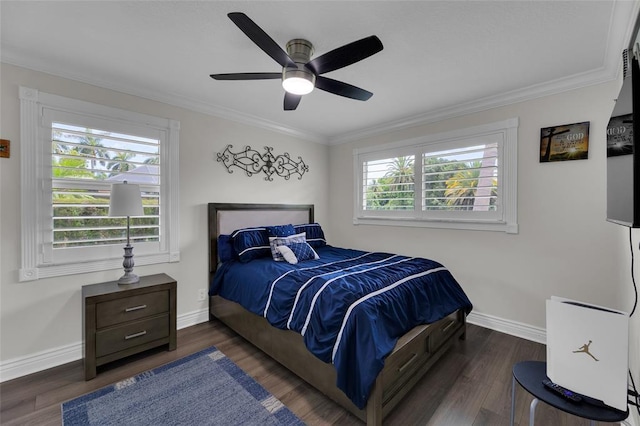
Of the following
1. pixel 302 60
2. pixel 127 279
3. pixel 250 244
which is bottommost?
pixel 127 279

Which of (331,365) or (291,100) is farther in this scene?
(291,100)

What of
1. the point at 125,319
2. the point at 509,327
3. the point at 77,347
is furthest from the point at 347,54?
the point at 77,347

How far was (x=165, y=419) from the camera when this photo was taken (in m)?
1.68

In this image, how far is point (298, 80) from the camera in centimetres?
182

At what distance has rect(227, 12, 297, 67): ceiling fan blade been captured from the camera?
1.35m

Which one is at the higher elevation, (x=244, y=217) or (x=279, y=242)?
(x=244, y=217)

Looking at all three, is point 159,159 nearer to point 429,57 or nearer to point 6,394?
point 6,394

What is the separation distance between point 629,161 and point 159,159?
3393mm

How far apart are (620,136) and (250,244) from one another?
286cm

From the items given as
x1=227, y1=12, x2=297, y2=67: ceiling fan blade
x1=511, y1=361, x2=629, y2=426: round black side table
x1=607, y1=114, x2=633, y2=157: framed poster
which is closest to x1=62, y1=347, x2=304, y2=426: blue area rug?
x1=511, y1=361, x2=629, y2=426: round black side table

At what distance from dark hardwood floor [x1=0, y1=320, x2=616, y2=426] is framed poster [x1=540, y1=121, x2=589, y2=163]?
5.94ft

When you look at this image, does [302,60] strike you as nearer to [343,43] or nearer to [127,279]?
[343,43]

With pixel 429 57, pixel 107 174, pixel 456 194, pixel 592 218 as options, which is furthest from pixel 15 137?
pixel 592 218

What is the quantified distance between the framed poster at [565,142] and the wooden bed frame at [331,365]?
1.75 meters
